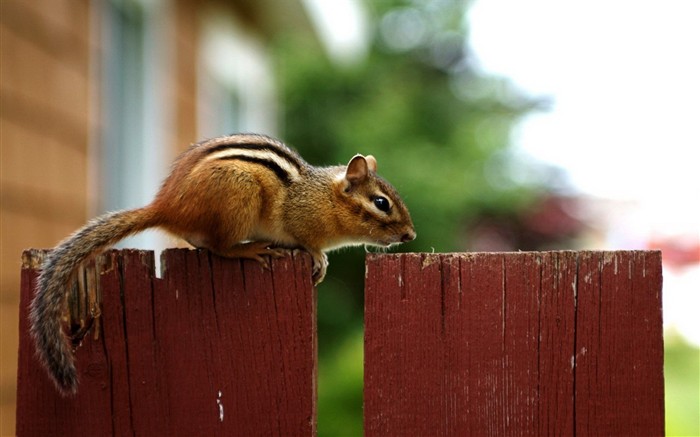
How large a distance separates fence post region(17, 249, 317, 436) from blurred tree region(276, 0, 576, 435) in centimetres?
481

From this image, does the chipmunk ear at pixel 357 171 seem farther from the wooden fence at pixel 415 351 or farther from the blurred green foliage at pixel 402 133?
the blurred green foliage at pixel 402 133

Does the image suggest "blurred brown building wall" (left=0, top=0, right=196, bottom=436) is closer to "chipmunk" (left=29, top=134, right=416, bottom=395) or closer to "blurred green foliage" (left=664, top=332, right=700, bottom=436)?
"chipmunk" (left=29, top=134, right=416, bottom=395)

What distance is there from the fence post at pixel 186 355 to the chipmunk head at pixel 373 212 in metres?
1.32

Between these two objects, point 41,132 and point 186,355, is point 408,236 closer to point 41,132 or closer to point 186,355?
point 186,355

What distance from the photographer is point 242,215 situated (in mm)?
2838

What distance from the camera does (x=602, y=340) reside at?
2109mm

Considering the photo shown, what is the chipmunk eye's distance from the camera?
141 inches

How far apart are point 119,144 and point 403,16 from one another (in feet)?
31.5

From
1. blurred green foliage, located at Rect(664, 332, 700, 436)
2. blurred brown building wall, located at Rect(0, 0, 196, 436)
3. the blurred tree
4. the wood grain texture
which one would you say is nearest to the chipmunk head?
the wood grain texture

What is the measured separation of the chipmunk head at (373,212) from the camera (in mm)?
3547

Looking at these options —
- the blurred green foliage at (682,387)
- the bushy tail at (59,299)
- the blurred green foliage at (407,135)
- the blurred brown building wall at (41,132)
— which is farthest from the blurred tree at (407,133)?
the bushy tail at (59,299)

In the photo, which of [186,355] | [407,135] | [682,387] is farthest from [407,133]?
[186,355]

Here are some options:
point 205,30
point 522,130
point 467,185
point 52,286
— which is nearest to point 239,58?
point 205,30

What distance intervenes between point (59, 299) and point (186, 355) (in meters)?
0.33
